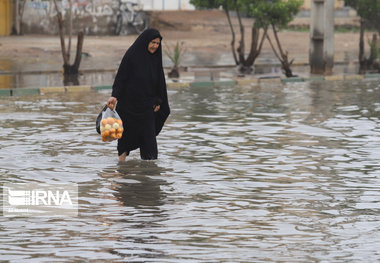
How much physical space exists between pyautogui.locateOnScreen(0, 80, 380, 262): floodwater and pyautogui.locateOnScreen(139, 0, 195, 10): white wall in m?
39.7

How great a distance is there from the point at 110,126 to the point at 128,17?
1614 inches

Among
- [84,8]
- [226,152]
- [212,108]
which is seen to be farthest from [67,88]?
[84,8]

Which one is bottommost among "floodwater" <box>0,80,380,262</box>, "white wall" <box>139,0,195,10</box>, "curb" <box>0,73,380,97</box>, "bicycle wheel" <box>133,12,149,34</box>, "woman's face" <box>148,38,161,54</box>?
"curb" <box>0,73,380,97</box>

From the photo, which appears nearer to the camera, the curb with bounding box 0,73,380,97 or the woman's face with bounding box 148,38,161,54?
the woman's face with bounding box 148,38,161,54

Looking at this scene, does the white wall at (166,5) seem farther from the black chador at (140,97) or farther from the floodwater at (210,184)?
the black chador at (140,97)

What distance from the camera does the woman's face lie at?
41.0 ft

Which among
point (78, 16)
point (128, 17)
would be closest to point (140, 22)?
point (128, 17)

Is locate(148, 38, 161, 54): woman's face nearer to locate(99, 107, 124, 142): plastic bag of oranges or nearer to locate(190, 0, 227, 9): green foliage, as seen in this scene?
locate(99, 107, 124, 142): plastic bag of oranges

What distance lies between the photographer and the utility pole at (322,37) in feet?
103

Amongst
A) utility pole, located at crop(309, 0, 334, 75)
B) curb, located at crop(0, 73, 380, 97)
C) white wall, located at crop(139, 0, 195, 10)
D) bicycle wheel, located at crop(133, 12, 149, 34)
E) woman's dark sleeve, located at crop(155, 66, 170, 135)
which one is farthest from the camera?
white wall, located at crop(139, 0, 195, 10)

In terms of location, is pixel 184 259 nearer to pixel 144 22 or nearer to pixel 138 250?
pixel 138 250

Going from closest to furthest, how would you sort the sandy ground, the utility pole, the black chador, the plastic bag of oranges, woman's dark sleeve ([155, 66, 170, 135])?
the plastic bag of oranges → the black chador → woman's dark sleeve ([155, 66, 170, 135]) → the utility pole → the sandy ground

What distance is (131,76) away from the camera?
12.9 metres

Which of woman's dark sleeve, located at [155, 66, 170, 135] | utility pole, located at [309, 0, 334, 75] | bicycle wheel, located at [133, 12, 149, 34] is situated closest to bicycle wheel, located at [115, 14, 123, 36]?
bicycle wheel, located at [133, 12, 149, 34]
